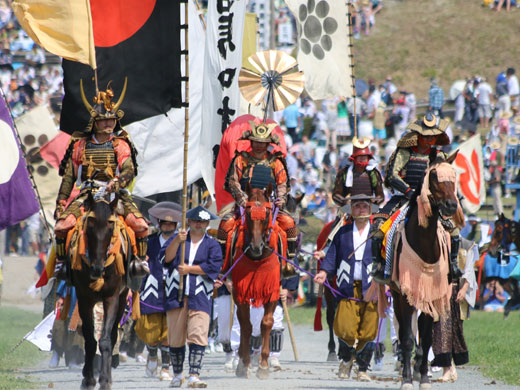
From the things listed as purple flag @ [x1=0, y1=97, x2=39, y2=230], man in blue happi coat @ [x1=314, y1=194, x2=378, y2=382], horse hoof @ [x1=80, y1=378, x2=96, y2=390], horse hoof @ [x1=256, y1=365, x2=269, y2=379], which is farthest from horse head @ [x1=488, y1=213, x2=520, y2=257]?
horse hoof @ [x1=80, y1=378, x2=96, y2=390]

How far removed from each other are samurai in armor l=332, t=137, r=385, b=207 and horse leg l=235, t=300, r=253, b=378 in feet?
7.14

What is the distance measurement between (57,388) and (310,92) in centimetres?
849

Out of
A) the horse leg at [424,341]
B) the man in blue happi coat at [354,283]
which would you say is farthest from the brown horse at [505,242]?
the horse leg at [424,341]

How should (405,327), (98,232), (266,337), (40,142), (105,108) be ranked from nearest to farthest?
1. (98,232)
2. (405,327)
3. (105,108)
4. (266,337)
5. (40,142)

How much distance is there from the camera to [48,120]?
72.9ft

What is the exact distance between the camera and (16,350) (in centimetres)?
1783

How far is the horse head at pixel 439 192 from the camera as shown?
11.2 meters

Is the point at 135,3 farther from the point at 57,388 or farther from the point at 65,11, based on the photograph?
the point at 57,388

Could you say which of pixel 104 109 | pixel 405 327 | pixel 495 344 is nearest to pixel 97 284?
pixel 104 109

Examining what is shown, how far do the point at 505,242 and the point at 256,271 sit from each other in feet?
37.4

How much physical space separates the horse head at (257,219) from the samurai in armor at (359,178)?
1.86 metres

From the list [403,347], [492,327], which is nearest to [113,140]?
[403,347]

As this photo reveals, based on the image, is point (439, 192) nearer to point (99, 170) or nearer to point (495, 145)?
point (99, 170)

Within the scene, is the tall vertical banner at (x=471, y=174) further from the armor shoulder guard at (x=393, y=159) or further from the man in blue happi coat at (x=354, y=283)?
the armor shoulder guard at (x=393, y=159)
